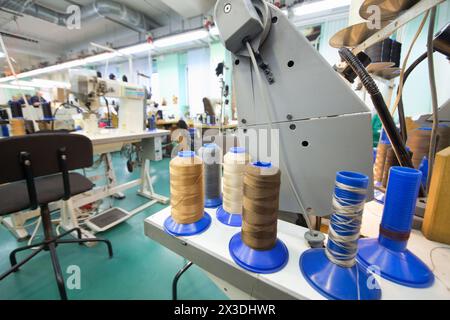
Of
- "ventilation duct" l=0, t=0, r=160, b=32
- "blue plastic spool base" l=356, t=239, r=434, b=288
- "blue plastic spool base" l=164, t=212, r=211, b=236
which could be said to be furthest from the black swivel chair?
"ventilation duct" l=0, t=0, r=160, b=32

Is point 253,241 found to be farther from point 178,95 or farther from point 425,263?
point 178,95

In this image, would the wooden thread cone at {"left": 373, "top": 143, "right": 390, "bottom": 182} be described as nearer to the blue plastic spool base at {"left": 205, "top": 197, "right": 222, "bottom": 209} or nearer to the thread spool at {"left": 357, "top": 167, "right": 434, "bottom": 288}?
the thread spool at {"left": 357, "top": 167, "right": 434, "bottom": 288}

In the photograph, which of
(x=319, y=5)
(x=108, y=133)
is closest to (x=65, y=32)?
(x=108, y=133)

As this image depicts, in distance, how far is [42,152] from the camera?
1056mm

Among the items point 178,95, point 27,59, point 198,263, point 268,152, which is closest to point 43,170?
point 198,263

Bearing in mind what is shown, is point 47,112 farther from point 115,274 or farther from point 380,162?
point 380,162

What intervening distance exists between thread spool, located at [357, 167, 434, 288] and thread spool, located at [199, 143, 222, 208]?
0.49m

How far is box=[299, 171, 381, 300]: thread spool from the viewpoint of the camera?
383 millimetres

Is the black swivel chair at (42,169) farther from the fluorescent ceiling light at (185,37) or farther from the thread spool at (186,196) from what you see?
the fluorescent ceiling light at (185,37)

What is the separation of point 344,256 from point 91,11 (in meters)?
5.94

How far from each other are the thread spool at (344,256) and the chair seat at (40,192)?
145cm

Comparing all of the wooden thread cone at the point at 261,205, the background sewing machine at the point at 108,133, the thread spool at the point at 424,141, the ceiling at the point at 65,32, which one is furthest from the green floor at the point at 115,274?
the ceiling at the point at 65,32

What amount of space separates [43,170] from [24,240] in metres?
1.16

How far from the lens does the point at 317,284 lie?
0.40 metres
